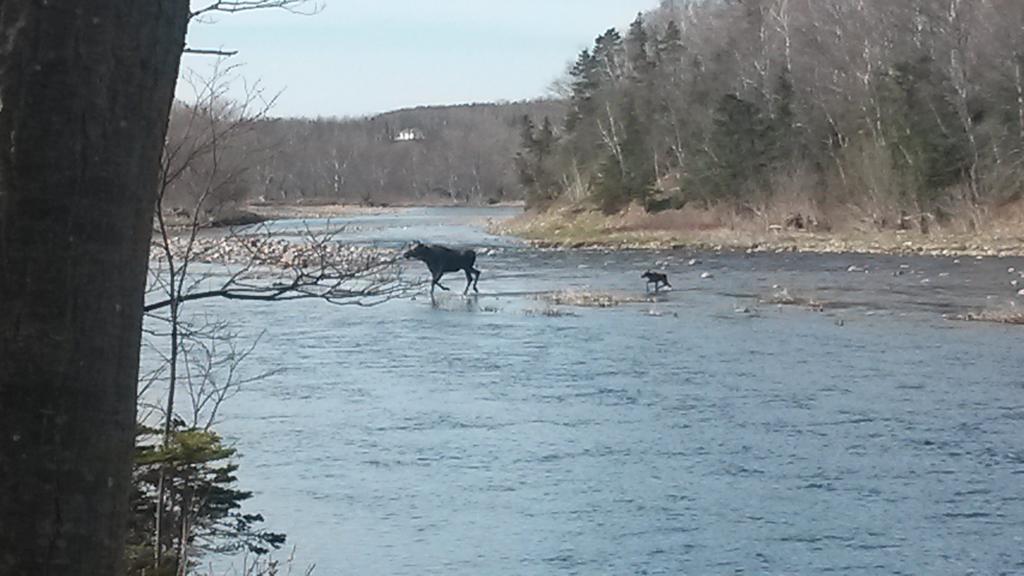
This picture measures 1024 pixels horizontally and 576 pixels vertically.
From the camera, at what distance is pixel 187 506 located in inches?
293

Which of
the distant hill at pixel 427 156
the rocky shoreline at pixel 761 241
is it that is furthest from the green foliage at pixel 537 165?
the distant hill at pixel 427 156

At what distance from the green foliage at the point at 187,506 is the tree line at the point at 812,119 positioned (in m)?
36.1

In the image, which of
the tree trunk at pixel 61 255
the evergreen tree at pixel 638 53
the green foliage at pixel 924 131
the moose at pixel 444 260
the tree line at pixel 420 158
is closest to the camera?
the tree trunk at pixel 61 255

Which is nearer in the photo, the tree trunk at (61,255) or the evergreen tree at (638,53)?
the tree trunk at (61,255)

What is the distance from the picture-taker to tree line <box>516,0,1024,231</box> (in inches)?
1658

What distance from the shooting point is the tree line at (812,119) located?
138 ft

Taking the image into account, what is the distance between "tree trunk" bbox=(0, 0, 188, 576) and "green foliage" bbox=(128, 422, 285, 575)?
4.10 meters

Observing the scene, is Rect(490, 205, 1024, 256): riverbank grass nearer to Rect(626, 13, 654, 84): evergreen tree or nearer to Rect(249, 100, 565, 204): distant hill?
Rect(626, 13, 654, 84): evergreen tree

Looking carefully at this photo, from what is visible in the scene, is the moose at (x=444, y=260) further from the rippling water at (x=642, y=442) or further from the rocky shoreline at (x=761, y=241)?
the rocky shoreline at (x=761, y=241)

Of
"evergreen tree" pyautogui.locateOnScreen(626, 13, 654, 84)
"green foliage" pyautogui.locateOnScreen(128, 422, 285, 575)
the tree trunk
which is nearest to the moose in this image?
"green foliage" pyautogui.locateOnScreen(128, 422, 285, 575)

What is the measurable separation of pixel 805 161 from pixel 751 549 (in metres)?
41.7

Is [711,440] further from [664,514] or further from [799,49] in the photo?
[799,49]

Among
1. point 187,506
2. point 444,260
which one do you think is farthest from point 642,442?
point 444,260

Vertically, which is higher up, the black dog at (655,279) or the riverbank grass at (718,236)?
the riverbank grass at (718,236)
